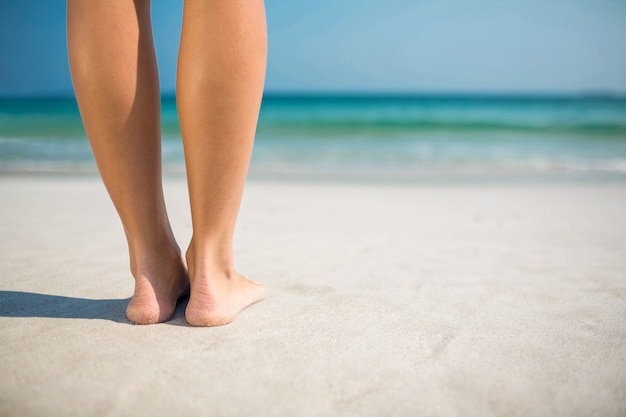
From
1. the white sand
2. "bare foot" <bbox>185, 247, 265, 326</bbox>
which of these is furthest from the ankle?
the white sand

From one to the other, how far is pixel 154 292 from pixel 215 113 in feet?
1.32

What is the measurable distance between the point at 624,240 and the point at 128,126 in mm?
1942

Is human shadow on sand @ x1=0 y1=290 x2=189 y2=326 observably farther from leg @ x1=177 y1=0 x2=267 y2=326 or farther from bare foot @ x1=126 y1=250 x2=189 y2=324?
leg @ x1=177 y1=0 x2=267 y2=326

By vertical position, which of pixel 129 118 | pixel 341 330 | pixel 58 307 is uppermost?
pixel 129 118

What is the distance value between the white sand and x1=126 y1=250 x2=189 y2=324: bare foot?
34mm

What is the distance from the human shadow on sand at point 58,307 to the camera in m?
1.04

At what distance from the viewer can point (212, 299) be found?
99 cm

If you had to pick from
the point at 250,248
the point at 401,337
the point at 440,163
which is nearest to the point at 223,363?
the point at 401,337

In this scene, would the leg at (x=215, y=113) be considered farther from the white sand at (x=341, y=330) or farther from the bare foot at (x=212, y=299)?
the white sand at (x=341, y=330)

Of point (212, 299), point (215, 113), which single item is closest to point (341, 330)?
point (212, 299)

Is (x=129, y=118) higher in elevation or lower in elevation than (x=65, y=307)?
higher

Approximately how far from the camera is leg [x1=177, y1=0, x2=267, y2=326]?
875mm

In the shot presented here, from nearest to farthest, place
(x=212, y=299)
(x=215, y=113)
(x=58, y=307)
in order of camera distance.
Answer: (x=215, y=113) → (x=212, y=299) → (x=58, y=307)

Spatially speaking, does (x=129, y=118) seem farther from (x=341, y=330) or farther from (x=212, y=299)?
(x=341, y=330)
